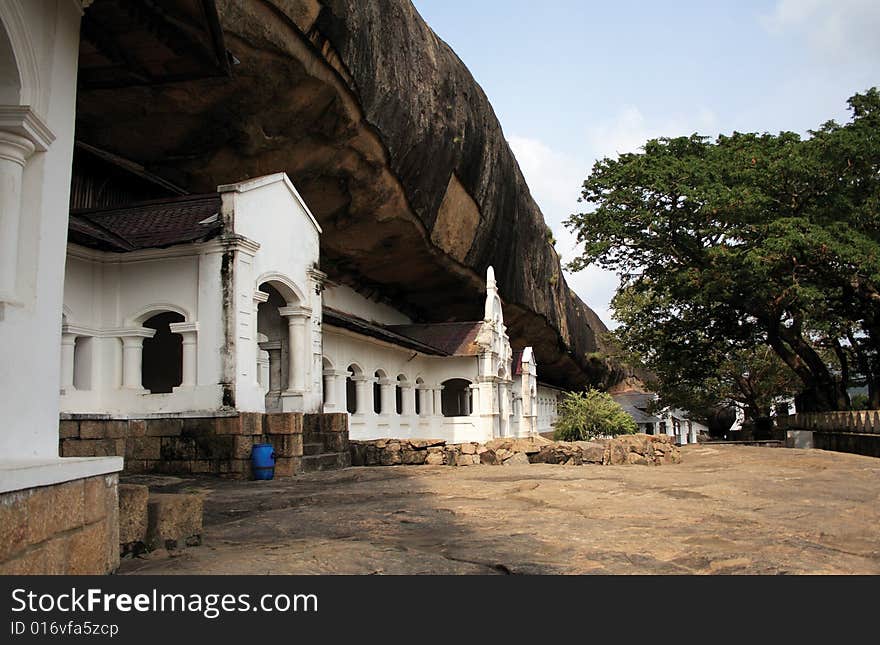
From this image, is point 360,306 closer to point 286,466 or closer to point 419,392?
point 419,392

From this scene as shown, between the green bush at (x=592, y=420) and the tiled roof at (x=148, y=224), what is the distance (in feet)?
42.8

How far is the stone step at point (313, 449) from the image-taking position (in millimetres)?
12711

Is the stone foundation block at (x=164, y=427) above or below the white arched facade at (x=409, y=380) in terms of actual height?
below

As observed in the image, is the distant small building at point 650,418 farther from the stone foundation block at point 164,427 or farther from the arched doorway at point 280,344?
the stone foundation block at point 164,427

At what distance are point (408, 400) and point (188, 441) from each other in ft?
40.5

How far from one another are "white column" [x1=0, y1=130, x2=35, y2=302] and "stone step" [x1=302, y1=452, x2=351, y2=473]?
7.88 metres

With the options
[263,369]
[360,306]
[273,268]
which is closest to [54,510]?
[273,268]

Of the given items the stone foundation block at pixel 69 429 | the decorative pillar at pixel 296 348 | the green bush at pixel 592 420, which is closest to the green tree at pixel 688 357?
the green bush at pixel 592 420

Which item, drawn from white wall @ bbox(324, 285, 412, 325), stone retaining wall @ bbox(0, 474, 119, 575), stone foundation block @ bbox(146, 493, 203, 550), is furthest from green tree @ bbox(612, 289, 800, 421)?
stone retaining wall @ bbox(0, 474, 119, 575)

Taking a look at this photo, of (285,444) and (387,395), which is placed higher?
(387,395)

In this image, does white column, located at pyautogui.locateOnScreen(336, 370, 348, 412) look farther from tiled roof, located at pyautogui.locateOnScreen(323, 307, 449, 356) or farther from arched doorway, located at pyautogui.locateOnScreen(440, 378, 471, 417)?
arched doorway, located at pyautogui.locateOnScreen(440, 378, 471, 417)

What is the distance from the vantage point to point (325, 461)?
507 inches

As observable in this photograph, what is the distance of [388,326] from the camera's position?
973 inches
